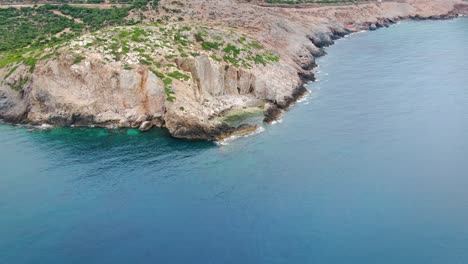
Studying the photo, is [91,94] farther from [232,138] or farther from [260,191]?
[260,191]

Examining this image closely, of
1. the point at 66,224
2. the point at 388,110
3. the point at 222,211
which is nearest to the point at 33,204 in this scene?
the point at 66,224

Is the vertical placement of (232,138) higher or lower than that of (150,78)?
lower

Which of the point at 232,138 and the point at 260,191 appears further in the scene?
the point at 232,138

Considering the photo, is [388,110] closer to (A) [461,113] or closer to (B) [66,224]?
(A) [461,113]

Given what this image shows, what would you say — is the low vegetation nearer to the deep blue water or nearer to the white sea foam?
the white sea foam

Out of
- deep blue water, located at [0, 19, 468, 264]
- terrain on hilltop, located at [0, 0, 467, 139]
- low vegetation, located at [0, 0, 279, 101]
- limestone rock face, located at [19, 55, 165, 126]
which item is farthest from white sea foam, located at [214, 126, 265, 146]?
limestone rock face, located at [19, 55, 165, 126]

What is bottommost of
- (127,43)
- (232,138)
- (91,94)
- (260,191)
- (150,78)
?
(260,191)

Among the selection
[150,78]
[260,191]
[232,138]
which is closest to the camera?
[260,191]

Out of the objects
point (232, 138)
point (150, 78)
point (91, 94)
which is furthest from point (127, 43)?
point (232, 138)

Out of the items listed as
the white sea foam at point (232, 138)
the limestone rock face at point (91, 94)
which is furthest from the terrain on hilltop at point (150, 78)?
the white sea foam at point (232, 138)
